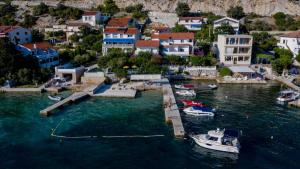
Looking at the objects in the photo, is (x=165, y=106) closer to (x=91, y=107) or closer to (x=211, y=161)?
(x=91, y=107)

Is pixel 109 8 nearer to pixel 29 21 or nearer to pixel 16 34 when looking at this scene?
pixel 29 21

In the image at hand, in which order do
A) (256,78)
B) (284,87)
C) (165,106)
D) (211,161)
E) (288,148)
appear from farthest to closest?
(256,78) < (284,87) < (165,106) < (288,148) < (211,161)

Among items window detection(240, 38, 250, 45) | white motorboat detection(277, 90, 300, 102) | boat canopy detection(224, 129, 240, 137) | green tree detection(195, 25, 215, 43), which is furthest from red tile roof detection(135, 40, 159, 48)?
boat canopy detection(224, 129, 240, 137)

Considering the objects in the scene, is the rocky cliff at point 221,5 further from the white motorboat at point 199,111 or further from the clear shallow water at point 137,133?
the white motorboat at point 199,111

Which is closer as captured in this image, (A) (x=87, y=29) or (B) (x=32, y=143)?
(B) (x=32, y=143)

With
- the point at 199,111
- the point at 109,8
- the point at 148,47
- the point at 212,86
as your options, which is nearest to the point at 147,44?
the point at 148,47

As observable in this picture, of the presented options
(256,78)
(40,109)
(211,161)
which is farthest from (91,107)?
(256,78)
